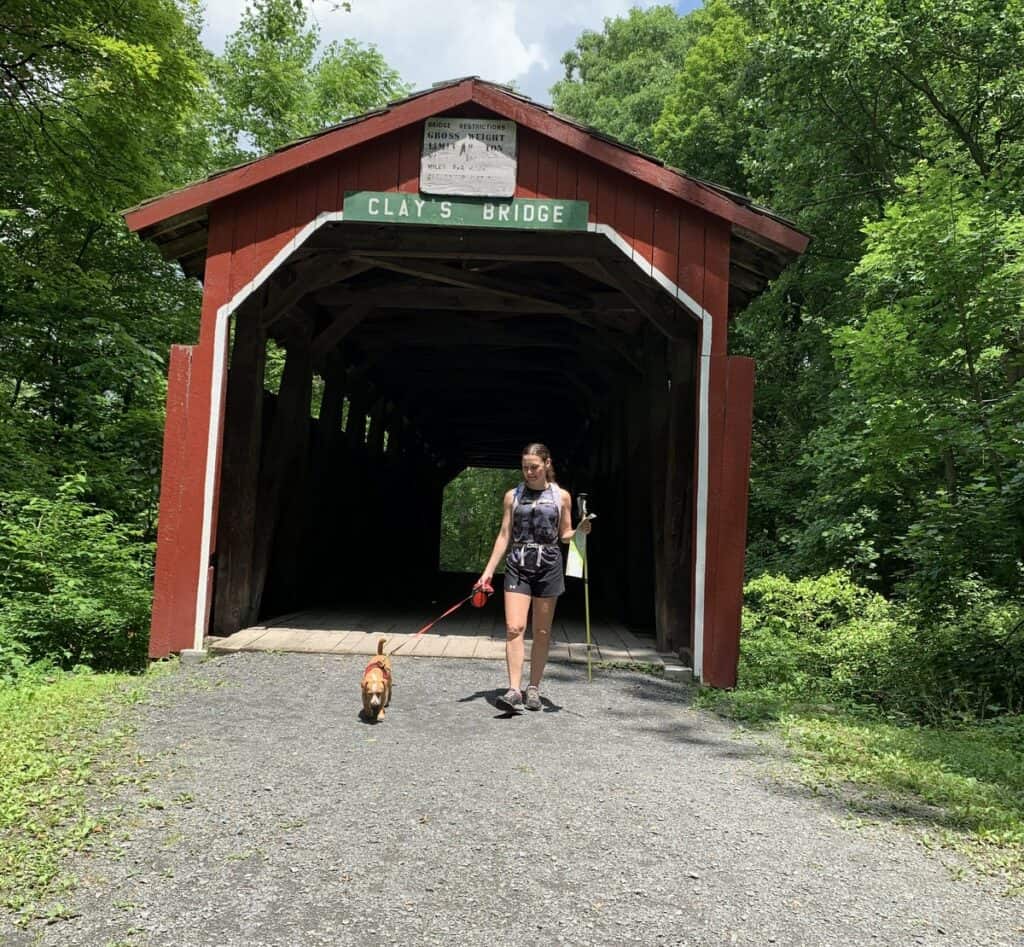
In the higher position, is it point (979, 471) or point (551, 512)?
point (979, 471)

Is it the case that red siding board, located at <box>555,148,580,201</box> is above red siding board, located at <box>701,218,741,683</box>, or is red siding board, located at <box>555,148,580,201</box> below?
above

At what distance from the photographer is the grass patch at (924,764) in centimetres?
322

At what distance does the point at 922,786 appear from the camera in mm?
3805

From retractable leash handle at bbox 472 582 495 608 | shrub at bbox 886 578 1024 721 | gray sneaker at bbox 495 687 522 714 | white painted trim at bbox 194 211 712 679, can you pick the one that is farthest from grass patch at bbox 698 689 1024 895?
retractable leash handle at bbox 472 582 495 608

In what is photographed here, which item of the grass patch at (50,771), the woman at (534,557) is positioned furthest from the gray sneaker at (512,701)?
the grass patch at (50,771)

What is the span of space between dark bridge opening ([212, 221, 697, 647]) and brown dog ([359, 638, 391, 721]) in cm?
264

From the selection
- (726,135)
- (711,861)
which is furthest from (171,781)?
(726,135)

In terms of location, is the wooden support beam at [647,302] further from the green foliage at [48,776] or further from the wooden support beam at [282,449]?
the green foliage at [48,776]

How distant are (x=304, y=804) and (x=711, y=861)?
153 centimetres

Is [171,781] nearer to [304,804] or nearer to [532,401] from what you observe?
[304,804]

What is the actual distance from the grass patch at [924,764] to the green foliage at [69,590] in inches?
197

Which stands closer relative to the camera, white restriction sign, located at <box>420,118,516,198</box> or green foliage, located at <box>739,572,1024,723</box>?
white restriction sign, located at <box>420,118,516,198</box>

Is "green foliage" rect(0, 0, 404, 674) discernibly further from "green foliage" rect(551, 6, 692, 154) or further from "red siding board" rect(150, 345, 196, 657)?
"green foliage" rect(551, 6, 692, 154)

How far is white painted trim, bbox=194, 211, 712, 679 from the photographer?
19.6 ft
